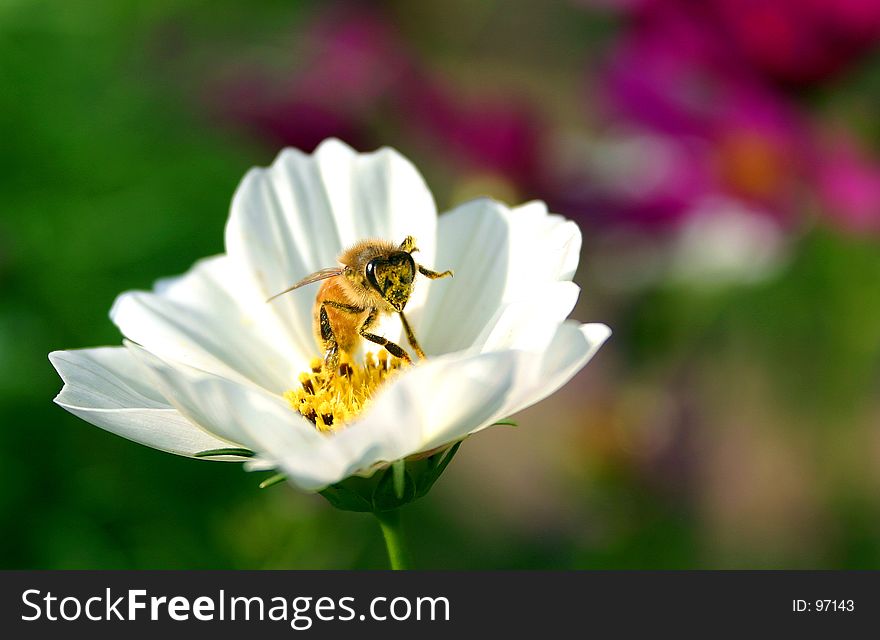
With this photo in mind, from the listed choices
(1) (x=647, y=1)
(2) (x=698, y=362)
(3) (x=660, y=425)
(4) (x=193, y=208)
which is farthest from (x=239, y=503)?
(1) (x=647, y=1)

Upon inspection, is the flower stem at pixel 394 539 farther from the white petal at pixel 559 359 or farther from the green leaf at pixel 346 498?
the white petal at pixel 559 359

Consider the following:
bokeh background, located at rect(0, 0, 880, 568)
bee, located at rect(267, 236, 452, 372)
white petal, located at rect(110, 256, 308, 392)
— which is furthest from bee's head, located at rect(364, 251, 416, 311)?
bokeh background, located at rect(0, 0, 880, 568)

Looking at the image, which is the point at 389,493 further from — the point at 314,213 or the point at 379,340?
the point at 314,213

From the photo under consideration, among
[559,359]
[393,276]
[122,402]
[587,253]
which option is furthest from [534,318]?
[587,253]

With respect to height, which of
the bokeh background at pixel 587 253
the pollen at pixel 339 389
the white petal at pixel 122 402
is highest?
the bokeh background at pixel 587 253

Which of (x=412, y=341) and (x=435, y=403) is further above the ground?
(x=412, y=341)

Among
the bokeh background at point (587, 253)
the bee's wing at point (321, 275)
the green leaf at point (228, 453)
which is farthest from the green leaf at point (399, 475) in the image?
the bokeh background at point (587, 253)
